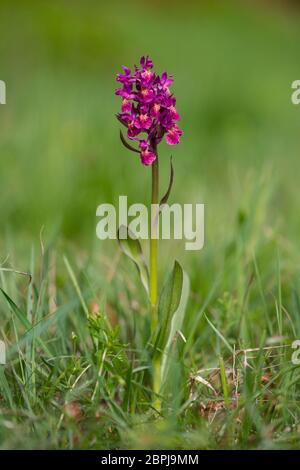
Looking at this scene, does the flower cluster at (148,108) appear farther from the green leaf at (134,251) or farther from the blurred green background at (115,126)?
the blurred green background at (115,126)

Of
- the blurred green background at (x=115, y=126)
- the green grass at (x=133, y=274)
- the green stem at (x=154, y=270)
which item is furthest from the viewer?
the blurred green background at (x=115, y=126)

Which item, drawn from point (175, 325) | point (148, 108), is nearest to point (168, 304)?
point (175, 325)

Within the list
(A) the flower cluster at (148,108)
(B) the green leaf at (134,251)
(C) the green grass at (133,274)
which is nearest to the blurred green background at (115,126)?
(C) the green grass at (133,274)

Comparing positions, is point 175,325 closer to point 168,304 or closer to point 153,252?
point 168,304

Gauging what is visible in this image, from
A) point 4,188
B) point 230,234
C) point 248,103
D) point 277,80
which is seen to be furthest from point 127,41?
point 230,234

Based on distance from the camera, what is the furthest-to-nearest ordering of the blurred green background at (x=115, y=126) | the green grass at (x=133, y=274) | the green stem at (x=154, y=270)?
the blurred green background at (x=115, y=126) → the green stem at (x=154, y=270) → the green grass at (x=133, y=274)

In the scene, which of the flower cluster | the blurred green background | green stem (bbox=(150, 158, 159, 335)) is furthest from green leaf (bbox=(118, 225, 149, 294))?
the blurred green background
